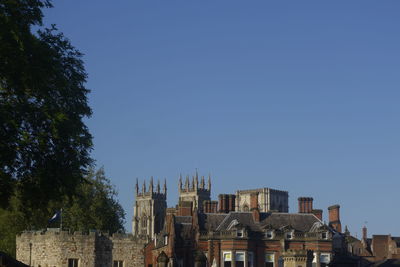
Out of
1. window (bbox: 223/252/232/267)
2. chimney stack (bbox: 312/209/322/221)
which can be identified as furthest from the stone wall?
chimney stack (bbox: 312/209/322/221)

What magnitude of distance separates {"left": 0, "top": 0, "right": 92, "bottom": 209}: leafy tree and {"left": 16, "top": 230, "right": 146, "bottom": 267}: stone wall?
20.5m

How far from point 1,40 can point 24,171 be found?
6.19m

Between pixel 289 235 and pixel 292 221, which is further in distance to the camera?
pixel 292 221

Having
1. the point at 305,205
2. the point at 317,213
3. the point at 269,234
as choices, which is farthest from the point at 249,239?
the point at 317,213

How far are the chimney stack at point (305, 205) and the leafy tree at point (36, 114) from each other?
50.3 m

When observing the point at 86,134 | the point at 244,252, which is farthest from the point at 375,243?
the point at 86,134

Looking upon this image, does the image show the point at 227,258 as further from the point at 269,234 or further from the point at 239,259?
the point at 269,234

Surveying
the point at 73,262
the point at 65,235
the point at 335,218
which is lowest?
the point at 73,262

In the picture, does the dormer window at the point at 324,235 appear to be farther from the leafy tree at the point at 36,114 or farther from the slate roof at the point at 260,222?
the leafy tree at the point at 36,114

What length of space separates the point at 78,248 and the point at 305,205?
1350 inches

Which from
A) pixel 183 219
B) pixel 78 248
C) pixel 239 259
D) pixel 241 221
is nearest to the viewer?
pixel 78 248

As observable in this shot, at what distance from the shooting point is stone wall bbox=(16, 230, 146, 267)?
2195 inches

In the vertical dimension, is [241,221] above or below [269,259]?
above

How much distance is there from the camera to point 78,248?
55.8 m
